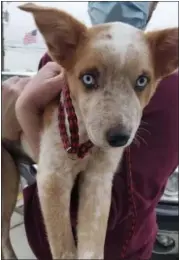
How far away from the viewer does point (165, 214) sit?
0.53 meters

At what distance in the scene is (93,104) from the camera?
1.21 ft

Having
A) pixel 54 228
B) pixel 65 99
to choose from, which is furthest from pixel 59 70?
pixel 54 228

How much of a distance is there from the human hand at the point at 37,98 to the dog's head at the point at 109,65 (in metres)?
0.05

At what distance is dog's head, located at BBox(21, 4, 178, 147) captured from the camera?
1.14 feet

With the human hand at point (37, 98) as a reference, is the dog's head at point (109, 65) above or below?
above

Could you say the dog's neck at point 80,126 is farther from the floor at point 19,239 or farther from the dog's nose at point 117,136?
the floor at point 19,239

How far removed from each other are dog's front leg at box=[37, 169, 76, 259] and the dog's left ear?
15 centimetres

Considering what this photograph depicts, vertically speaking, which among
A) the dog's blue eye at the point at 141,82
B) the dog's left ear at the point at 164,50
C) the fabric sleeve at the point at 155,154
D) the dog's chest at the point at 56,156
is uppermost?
the dog's left ear at the point at 164,50

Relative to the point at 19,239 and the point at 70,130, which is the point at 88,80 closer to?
the point at 70,130

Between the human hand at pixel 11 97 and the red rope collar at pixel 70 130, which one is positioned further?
the human hand at pixel 11 97

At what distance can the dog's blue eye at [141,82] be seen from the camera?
37 centimetres

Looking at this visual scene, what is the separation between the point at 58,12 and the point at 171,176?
1.04ft

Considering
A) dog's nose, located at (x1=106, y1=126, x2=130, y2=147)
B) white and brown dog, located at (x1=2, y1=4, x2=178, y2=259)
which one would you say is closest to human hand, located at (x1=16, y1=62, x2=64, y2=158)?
white and brown dog, located at (x1=2, y1=4, x2=178, y2=259)

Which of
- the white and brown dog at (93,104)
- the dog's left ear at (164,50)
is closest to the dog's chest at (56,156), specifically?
the white and brown dog at (93,104)
